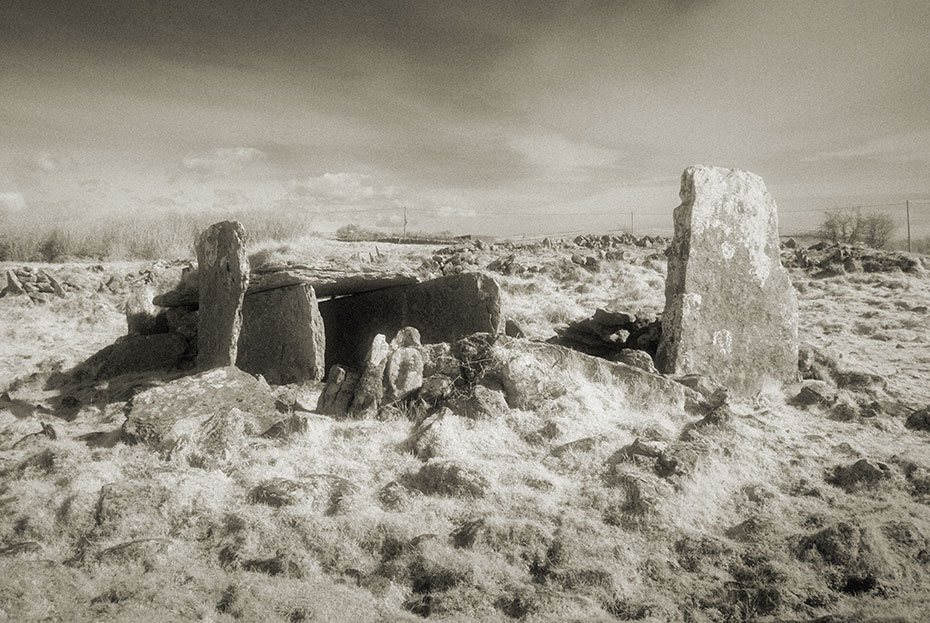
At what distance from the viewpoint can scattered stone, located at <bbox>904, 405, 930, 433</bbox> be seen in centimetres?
514

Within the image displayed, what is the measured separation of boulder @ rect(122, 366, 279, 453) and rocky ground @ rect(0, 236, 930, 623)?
37 millimetres

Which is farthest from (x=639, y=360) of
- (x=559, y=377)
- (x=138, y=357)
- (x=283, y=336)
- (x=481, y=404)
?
(x=138, y=357)

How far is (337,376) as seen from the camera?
18.8ft

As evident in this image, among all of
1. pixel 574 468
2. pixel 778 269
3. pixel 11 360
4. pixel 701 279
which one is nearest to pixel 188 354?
pixel 11 360

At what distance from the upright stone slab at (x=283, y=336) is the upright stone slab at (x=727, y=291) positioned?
3.34 meters

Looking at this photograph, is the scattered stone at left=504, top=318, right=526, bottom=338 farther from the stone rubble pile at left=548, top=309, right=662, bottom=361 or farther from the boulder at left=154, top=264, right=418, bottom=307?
the boulder at left=154, top=264, right=418, bottom=307

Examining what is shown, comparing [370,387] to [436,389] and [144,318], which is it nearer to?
[436,389]

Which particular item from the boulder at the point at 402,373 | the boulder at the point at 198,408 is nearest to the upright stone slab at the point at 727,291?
the boulder at the point at 402,373

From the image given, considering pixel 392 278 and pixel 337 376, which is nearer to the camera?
pixel 337 376

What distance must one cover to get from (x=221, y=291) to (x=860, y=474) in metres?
5.64

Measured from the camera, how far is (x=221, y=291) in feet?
21.8

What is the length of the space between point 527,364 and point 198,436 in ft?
8.36

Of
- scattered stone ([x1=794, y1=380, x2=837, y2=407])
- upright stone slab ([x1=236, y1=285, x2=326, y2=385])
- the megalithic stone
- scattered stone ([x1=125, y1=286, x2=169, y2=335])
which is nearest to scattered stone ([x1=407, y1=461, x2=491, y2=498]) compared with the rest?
upright stone slab ([x1=236, y1=285, x2=326, y2=385])

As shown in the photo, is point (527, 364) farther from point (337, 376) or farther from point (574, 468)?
point (337, 376)
